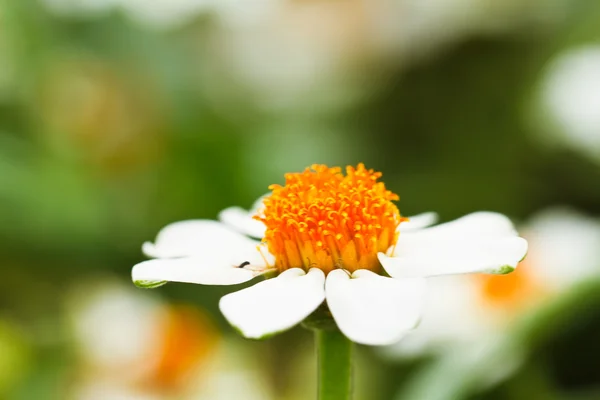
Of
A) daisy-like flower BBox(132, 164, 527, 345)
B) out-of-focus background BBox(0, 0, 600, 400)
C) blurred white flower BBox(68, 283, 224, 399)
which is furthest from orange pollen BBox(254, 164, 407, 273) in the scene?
blurred white flower BBox(68, 283, 224, 399)

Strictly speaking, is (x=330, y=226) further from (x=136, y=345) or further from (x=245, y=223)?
(x=136, y=345)

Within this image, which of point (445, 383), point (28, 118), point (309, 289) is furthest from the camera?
point (28, 118)

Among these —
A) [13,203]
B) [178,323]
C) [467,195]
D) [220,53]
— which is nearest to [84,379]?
[178,323]

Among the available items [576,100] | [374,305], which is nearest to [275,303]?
[374,305]

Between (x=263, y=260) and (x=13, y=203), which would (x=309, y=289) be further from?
(x=13, y=203)

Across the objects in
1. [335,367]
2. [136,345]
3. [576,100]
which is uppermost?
[576,100]
